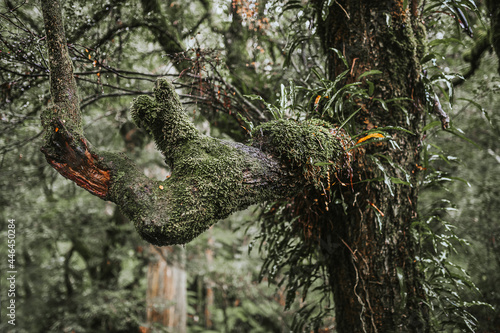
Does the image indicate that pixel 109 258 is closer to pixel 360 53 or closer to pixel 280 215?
pixel 280 215

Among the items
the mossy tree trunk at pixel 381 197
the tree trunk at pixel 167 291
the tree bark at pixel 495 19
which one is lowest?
the tree trunk at pixel 167 291

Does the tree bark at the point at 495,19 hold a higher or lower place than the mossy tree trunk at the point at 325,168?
higher

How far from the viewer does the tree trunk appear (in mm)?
5297

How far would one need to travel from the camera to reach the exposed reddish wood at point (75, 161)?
3.97 feet

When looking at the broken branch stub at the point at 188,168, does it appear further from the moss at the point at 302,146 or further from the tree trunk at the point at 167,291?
the tree trunk at the point at 167,291

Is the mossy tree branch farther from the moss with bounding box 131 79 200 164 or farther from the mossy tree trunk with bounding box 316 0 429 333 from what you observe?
the mossy tree trunk with bounding box 316 0 429 333

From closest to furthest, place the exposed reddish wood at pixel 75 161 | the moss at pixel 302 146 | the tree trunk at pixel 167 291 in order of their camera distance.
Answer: the exposed reddish wood at pixel 75 161 → the moss at pixel 302 146 → the tree trunk at pixel 167 291

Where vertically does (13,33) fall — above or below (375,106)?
above

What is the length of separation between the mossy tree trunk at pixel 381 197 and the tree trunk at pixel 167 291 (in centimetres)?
410

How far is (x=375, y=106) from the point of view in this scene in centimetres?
189

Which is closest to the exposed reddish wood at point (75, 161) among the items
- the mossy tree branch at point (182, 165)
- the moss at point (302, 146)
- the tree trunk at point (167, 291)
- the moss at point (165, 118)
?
the mossy tree branch at point (182, 165)

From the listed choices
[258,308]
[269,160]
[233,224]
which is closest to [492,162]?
[269,160]

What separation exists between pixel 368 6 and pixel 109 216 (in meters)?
6.03

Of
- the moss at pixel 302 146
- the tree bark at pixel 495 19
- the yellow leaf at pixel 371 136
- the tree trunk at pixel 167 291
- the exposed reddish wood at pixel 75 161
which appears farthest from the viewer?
the tree trunk at pixel 167 291
